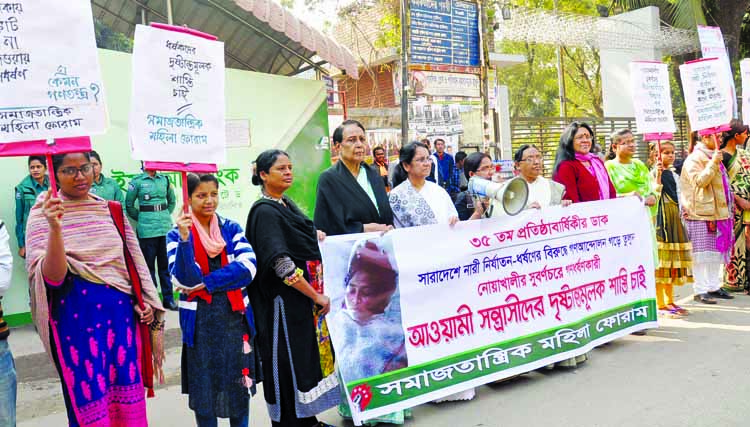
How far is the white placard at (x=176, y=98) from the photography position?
278cm

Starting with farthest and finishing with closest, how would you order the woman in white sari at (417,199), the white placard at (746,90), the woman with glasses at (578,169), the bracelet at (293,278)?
the white placard at (746,90) → the woman with glasses at (578,169) → the woman in white sari at (417,199) → the bracelet at (293,278)

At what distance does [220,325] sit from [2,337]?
3.04 feet

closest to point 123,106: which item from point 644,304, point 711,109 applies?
point 644,304

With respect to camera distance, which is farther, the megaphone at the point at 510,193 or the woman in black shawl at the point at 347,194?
the megaphone at the point at 510,193

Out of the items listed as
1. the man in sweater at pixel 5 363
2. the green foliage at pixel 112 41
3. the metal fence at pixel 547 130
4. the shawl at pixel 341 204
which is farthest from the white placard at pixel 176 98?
the green foliage at pixel 112 41

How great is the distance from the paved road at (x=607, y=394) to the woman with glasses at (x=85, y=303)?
112cm

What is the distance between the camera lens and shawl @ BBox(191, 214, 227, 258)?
10.1 ft

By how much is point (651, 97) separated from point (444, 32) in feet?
10.7

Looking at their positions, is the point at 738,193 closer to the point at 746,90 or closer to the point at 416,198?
the point at 746,90

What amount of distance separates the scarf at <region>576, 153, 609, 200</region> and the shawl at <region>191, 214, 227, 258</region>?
10.6 ft

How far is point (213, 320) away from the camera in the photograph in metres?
3.08

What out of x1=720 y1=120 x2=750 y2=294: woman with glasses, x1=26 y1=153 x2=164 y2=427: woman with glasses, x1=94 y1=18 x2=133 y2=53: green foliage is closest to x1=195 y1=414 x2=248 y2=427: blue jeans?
x1=26 y1=153 x2=164 y2=427: woman with glasses

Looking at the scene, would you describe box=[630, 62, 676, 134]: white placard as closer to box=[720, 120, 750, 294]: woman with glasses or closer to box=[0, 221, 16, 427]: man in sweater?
box=[720, 120, 750, 294]: woman with glasses

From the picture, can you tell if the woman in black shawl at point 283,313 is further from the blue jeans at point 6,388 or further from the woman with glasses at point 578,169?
the woman with glasses at point 578,169
